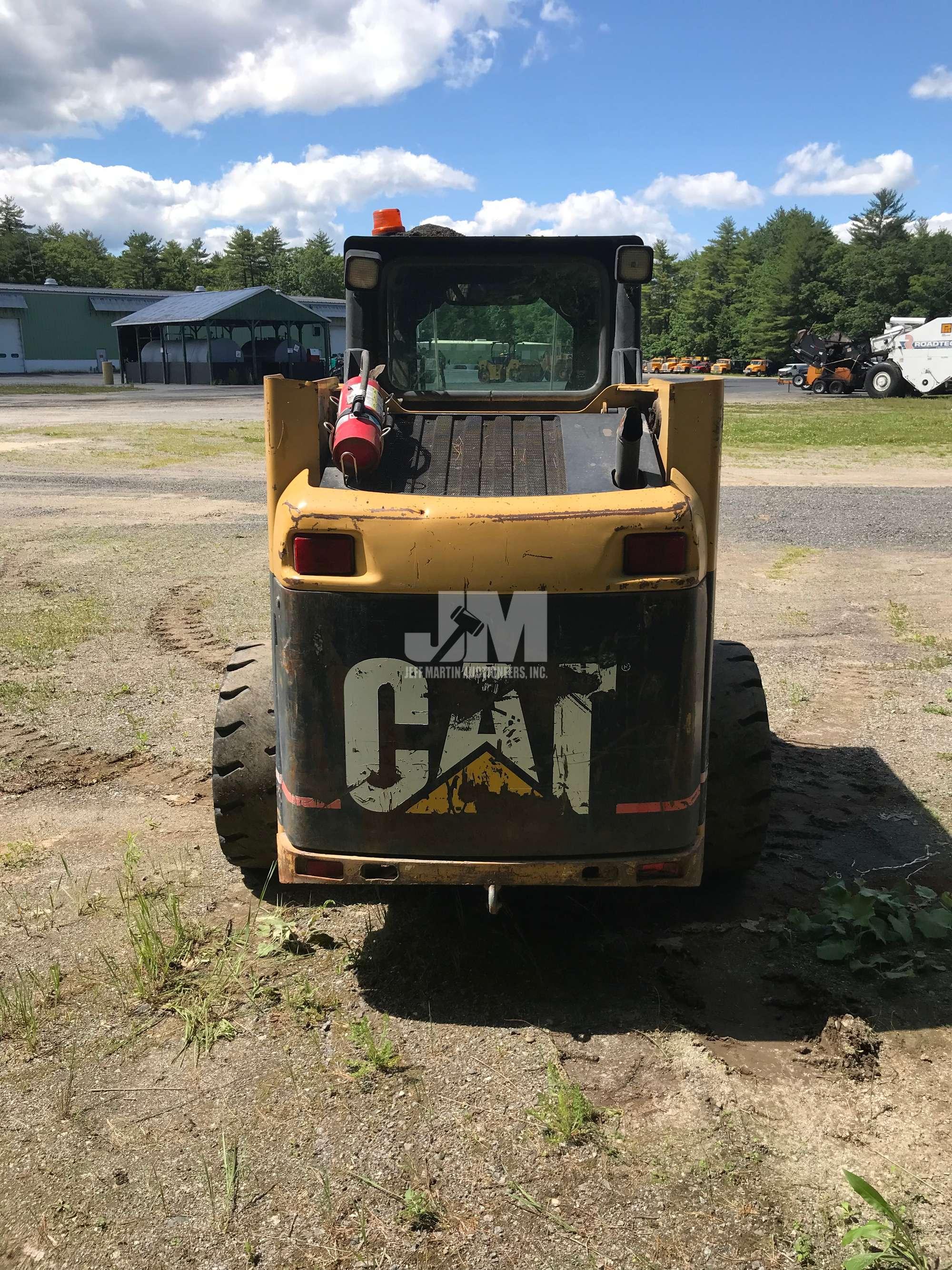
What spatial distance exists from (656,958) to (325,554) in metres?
1.81

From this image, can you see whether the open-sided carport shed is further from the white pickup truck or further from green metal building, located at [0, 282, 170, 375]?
the white pickup truck

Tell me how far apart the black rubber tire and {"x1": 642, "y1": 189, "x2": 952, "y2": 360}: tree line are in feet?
210

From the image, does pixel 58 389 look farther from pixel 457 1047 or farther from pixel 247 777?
pixel 457 1047

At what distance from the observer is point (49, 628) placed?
7828 millimetres

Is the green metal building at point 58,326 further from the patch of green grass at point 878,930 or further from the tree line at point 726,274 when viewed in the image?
the patch of green grass at point 878,930

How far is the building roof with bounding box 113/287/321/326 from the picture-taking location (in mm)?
44656

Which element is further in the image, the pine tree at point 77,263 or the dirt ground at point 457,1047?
the pine tree at point 77,263

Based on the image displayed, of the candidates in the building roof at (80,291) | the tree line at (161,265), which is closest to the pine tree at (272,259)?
the tree line at (161,265)

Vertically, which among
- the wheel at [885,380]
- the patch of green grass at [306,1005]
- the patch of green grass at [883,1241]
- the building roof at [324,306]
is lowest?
the patch of green grass at [306,1005]

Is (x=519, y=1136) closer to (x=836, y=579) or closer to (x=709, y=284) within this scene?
(x=836, y=579)

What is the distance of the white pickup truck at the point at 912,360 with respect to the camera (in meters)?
32.5

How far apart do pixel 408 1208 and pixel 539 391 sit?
3070 millimetres


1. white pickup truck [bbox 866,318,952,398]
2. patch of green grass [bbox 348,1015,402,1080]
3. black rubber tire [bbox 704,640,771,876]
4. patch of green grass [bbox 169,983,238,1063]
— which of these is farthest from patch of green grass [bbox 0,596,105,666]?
white pickup truck [bbox 866,318,952,398]

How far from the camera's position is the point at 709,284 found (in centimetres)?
8044
